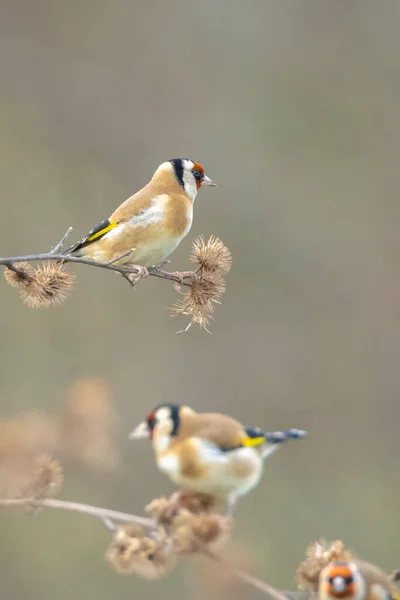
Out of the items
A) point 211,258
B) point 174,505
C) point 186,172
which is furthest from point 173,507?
point 186,172

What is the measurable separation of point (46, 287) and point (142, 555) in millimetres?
450

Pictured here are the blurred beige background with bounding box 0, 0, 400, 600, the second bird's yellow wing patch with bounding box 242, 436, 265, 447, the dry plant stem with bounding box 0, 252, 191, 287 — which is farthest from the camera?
the blurred beige background with bounding box 0, 0, 400, 600

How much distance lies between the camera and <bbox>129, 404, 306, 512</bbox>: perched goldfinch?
81.7 inches

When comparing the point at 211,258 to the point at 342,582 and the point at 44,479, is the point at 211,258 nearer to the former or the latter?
the point at 44,479

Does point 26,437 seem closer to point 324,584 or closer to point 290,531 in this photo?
point 324,584

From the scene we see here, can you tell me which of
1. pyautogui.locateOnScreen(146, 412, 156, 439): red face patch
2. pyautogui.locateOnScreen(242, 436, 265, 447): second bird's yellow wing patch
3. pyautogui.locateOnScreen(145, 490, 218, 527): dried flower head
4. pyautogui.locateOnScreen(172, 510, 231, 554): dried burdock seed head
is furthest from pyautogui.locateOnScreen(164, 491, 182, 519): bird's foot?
pyautogui.locateOnScreen(242, 436, 265, 447): second bird's yellow wing patch

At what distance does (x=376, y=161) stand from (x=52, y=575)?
446cm

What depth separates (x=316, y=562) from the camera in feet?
5.32

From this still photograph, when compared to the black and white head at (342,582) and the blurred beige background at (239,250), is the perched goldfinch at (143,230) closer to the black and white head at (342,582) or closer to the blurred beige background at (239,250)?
the black and white head at (342,582)

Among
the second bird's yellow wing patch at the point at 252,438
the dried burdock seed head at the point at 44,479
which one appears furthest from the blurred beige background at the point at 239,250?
the dried burdock seed head at the point at 44,479

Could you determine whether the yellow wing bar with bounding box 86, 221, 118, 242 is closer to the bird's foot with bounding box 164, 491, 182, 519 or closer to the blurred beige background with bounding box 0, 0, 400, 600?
the bird's foot with bounding box 164, 491, 182, 519

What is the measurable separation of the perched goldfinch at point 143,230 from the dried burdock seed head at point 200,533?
64cm

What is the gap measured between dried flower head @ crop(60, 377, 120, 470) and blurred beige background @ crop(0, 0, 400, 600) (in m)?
3.32

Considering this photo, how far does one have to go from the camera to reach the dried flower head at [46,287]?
1.60 meters
